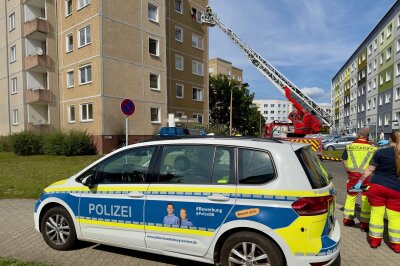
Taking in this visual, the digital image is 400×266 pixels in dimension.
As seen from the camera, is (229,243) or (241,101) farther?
(241,101)

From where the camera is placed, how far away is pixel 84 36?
23.9 m

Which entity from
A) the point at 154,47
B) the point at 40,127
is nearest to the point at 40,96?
the point at 40,127

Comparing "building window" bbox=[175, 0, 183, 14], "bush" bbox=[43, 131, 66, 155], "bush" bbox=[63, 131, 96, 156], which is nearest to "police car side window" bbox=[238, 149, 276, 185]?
"bush" bbox=[63, 131, 96, 156]

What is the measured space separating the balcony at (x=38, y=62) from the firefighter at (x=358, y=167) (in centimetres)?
2548

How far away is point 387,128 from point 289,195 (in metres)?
41.8

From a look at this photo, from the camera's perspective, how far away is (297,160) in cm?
362

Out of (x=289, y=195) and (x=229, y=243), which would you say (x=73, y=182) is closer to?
(x=229, y=243)

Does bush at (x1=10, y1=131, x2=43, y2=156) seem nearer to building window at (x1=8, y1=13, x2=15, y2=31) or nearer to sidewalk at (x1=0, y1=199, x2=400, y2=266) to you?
building window at (x1=8, y1=13, x2=15, y2=31)

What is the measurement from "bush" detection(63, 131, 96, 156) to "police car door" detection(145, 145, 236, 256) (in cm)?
1879

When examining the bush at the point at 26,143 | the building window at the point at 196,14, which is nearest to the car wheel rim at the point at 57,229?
the bush at the point at 26,143

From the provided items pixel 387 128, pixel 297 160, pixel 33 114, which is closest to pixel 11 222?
pixel 297 160

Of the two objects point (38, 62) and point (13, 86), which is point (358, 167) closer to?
point (38, 62)

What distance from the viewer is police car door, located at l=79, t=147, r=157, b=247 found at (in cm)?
416

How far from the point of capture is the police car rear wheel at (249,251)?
346cm
